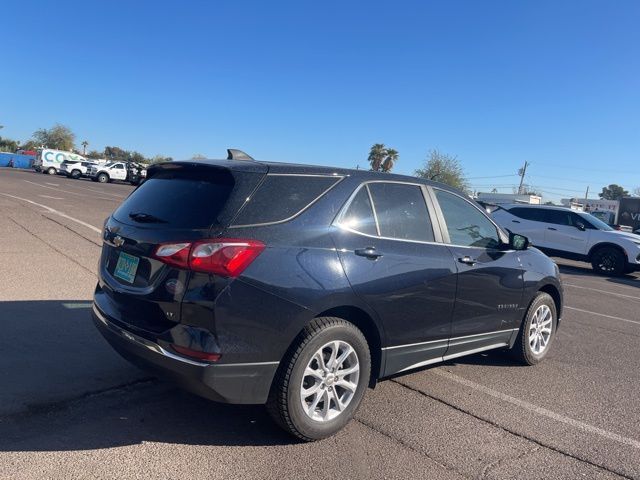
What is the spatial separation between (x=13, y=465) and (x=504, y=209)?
16.7 m

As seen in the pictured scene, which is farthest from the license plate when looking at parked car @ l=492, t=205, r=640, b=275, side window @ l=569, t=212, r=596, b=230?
side window @ l=569, t=212, r=596, b=230

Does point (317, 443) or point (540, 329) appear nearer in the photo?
point (317, 443)

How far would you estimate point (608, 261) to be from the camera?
15477mm

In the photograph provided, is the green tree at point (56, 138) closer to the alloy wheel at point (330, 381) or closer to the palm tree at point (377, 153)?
the palm tree at point (377, 153)

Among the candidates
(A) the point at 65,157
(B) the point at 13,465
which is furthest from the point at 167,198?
(A) the point at 65,157

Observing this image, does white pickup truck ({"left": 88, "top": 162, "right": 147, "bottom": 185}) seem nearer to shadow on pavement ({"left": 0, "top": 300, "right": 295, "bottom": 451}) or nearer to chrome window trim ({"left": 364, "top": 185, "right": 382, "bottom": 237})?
shadow on pavement ({"left": 0, "top": 300, "right": 295, "bottom": 451})

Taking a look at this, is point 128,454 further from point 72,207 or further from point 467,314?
point 72,207

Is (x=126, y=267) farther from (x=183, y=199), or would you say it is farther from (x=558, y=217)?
(x=558, y=217)

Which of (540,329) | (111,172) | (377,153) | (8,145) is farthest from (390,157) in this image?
(8,145)

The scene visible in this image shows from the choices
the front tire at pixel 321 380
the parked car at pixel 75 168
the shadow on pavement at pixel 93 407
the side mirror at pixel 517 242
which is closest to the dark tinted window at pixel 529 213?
the side mirror at pixel 517 242

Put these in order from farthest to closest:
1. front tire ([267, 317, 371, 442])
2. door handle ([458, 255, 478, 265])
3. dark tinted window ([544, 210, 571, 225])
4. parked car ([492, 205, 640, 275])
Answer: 1. dark tinted window ([544, 210, 571, 225])
2. parked car ([492, 205, 640, 275])
3. door handle ([458, 255, 478, 265])
4. front tire ([267, 317, 371, 442])

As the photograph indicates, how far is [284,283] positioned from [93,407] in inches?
69.0

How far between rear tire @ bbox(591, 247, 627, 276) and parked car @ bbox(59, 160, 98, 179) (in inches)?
1677

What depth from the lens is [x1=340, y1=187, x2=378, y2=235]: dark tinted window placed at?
3.73 meters
